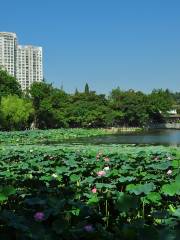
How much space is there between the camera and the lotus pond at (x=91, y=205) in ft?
10.9

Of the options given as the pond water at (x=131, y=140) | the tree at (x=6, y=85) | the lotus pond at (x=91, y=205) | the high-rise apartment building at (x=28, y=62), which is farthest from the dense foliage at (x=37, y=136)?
the high-rise apartment building at (x=28, y=62)

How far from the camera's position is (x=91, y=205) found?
4.93m

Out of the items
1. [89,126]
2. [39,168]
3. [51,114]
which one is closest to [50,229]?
[39,168]

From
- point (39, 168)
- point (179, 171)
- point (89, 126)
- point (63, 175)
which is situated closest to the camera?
point (179, 171)

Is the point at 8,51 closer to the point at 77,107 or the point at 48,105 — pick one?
the point at 77,107

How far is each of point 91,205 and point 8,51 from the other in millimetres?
91522

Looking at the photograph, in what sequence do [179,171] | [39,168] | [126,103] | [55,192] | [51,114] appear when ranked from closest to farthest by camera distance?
[55,192] → [179,171] → [39,168] → [51,114] → [126,103]

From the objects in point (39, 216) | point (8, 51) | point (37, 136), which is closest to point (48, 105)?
point (37, 136)

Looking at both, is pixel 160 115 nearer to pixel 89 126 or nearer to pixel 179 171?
pixel 89 126

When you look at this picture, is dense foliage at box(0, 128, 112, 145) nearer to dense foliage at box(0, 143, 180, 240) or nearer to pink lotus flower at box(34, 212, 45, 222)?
dense foliage at box(0, 143, 180, 240)

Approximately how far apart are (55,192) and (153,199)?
1237mm

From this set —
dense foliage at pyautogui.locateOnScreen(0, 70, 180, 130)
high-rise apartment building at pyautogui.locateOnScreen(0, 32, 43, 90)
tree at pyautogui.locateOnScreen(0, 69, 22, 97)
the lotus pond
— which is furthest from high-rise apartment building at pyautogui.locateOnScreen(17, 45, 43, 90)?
the lotus pond

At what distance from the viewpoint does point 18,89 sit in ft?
195

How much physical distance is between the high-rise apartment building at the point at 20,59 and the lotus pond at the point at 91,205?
85867 mm
